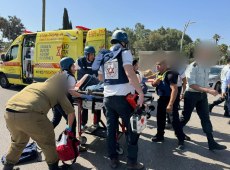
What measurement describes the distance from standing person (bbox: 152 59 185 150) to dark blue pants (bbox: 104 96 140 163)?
1.09m

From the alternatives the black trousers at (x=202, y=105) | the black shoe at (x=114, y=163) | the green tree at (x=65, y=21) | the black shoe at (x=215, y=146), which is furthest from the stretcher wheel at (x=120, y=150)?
the green tree at (x=65, y=21)

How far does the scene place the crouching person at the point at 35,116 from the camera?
3.28m

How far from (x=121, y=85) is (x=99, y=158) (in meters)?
1.40

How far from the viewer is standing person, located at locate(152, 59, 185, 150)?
4.74 meters

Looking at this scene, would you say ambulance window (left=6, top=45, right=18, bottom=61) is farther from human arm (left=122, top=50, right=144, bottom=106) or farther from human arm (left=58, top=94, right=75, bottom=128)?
human arm (left=122, top=50, right=144, bottom=106)

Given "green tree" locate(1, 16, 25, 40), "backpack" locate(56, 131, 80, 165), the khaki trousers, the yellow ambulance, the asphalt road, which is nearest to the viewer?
the khaki trousers

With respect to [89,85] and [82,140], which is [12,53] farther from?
[82,140]

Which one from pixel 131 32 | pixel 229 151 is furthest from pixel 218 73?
pixel 131 32

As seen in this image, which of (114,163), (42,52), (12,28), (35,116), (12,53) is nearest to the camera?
(35,116)

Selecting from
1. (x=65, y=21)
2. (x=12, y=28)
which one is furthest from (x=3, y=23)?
(x=65, y=21)

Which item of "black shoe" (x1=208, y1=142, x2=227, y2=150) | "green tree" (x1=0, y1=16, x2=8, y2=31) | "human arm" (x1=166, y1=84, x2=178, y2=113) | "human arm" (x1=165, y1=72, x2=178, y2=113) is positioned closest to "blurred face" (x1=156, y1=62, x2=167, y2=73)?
"human arm" (x1=165, y1=72, x2=178, y2=113)

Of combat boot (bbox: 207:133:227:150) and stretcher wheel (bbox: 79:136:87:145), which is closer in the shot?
combat boot (bbox: 207:133:227:150)

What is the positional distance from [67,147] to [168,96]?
2135mm

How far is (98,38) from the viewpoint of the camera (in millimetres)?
9398
